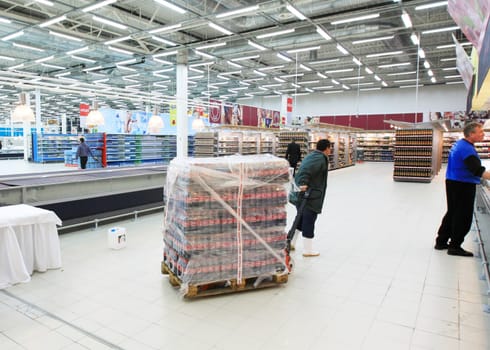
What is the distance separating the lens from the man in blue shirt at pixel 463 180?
4.16 m

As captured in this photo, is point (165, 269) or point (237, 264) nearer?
point (237, 264)

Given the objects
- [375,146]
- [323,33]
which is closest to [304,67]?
[323,33]

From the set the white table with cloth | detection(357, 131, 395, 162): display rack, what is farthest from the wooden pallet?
detection(357, 131, 395, 162): display rack

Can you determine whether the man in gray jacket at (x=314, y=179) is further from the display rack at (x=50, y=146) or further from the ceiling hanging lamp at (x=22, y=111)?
the display rack at (x=50, y=146)

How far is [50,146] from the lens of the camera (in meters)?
21.7

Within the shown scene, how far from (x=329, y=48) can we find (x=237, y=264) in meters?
14.8

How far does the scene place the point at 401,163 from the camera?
12.7 metres

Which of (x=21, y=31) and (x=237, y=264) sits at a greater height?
(x=21, y=31)

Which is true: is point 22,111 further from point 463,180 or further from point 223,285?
point 463,180

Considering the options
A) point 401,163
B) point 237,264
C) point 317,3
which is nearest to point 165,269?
point 237,264

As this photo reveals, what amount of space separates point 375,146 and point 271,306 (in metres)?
23.5

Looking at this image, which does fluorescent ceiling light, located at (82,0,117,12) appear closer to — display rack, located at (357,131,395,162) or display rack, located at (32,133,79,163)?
display rack, located at (32,133,79,163)

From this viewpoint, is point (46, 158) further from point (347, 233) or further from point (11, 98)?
point (347, 233)

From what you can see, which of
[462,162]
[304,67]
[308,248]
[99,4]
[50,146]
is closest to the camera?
[462,162]
